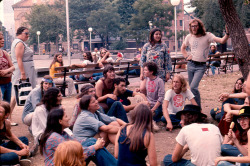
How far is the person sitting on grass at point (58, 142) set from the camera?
375cm

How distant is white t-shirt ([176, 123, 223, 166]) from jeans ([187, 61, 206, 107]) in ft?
11.2

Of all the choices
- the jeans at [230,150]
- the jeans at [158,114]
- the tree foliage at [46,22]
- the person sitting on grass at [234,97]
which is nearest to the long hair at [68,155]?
the jeans at [230,150]

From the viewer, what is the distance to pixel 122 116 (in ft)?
19.3

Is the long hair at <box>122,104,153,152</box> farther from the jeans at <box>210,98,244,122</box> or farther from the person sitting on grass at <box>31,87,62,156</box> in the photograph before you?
the jeans at <box>210,98,244,122</box>

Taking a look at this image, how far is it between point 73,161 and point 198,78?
14.8 ft

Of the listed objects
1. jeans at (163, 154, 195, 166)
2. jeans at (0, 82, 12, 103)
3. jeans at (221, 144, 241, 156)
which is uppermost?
jeans at (0, 82, 12, 103)

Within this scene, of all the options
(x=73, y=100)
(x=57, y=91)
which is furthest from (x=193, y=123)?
(x=73, y=100)

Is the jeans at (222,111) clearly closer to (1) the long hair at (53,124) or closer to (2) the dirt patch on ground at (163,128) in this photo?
(2) the dirt patch on ground at (163,128)

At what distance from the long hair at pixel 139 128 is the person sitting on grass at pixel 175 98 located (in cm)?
270

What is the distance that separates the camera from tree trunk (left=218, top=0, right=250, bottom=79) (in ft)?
24.4

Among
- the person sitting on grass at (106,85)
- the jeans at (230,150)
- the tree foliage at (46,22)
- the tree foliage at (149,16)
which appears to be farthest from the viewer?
the tree foliage at (46,22)

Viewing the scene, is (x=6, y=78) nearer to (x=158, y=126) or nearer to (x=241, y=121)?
(x=158, y=126)

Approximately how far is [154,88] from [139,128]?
11.1 ft

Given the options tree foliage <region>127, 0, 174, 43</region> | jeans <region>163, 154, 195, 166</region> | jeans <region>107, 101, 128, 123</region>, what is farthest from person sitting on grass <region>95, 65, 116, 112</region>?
tree foliage <region>127, 0, 174, 43</region>
